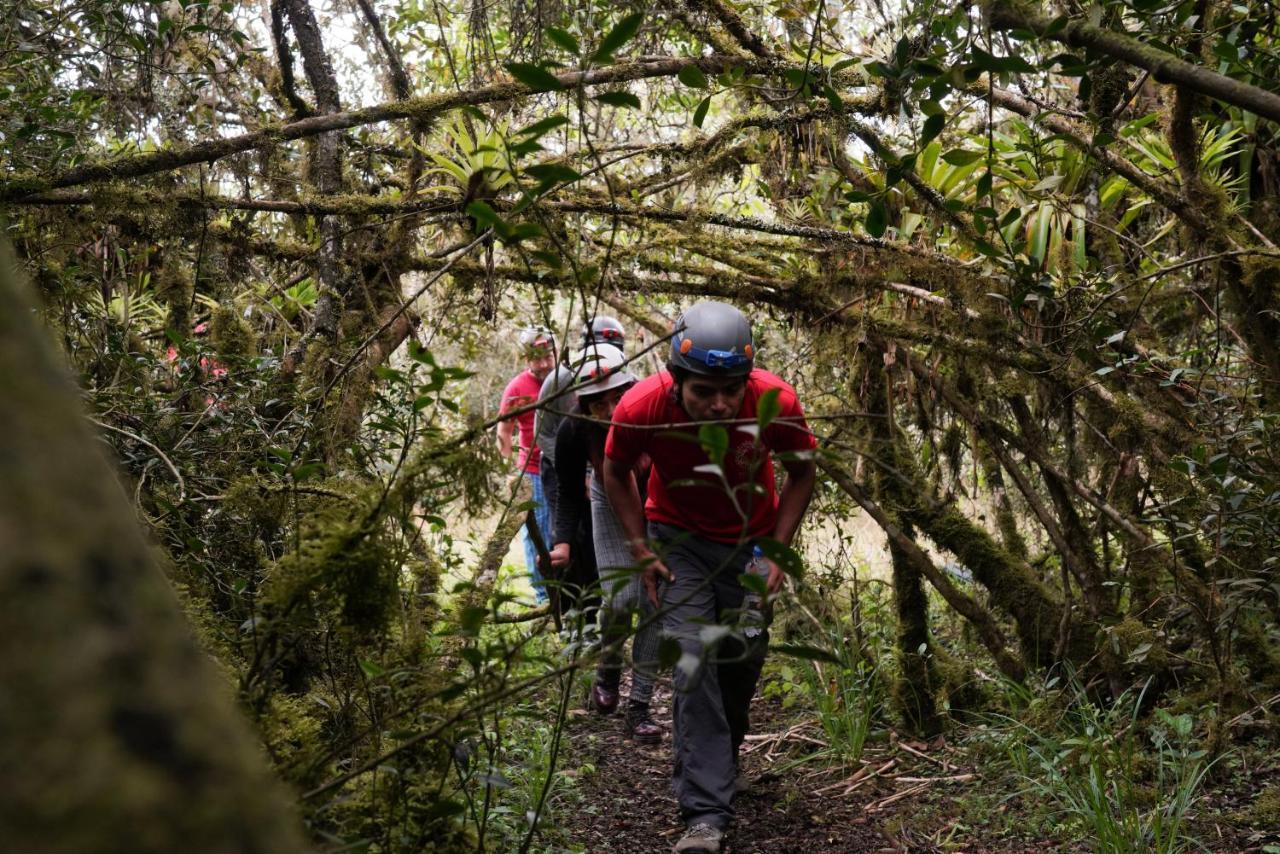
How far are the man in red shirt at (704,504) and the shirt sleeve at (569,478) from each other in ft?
3.81

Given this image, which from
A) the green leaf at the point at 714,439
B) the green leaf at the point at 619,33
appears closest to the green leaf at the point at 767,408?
the green leaf at the point at 714,439

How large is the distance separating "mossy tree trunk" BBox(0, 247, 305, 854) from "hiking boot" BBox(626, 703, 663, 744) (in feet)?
17.8

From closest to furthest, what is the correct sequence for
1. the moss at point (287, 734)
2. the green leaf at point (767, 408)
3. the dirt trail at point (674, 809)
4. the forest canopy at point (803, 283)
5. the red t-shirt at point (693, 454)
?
the green leaf at point (767, 408) → the moss at point (287, 734) → the forest canopy at point (803, 283) → the red t-shirt at point (693, 454) → the dirt trail at point (674, 809)

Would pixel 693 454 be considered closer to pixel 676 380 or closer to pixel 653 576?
pixel 676 380

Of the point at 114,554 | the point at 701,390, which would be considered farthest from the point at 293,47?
the point at 114,554

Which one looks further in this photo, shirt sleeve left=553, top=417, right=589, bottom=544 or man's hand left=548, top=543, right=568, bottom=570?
man's hand left=548, top=543, right=568, bottom=570

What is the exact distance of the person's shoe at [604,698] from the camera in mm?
6164

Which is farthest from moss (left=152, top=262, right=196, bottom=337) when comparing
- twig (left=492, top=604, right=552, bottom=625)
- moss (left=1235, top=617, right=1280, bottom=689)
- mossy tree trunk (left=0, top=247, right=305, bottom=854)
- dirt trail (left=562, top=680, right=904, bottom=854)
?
moss (left=1235, top=617, right=1280, bottom=689)

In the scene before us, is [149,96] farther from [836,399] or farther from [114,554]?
[114,554]

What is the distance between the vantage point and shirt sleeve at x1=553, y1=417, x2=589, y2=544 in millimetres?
5574

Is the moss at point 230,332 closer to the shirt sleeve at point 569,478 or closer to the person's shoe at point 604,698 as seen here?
the shirt sleeve at point 569,478

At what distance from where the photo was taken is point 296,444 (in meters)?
3.85

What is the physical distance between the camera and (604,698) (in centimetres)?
617

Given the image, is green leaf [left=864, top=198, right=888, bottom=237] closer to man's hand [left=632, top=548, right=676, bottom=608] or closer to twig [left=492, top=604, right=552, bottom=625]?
twig [left=492, top=604, right=552, bottom=625]
